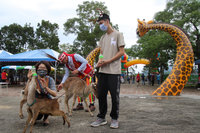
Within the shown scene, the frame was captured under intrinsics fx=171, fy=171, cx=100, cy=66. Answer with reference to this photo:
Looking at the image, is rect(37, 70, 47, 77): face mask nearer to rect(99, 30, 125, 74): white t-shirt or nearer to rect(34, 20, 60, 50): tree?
rect(99, 30, 125, 74): white t-shirt

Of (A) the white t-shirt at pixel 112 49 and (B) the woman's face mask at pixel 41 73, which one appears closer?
(B) the woman's face mask at pixel 41 73

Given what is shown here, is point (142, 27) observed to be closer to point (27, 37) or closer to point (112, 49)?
point (112, 49)

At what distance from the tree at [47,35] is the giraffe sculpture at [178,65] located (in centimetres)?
2826

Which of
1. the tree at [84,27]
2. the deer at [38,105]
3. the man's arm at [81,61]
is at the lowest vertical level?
the deer at [38,105]

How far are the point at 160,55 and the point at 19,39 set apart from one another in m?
34.2

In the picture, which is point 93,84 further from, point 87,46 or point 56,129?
point 87,46

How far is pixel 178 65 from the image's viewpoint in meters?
9.61

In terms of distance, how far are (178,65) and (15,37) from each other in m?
39.7

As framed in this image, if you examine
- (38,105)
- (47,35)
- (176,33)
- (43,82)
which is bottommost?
(38,105)

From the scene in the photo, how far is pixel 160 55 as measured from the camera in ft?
57.2

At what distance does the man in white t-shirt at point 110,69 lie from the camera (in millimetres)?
3225

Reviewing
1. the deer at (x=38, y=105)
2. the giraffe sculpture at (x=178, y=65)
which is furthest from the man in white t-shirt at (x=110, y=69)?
the giraffe sculpture at (x=178, y=65)

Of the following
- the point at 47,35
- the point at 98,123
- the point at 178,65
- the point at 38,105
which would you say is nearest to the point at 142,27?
the point at 178,65

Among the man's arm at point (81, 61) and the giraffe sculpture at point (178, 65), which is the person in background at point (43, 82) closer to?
the man's arm at point (81, 61)
